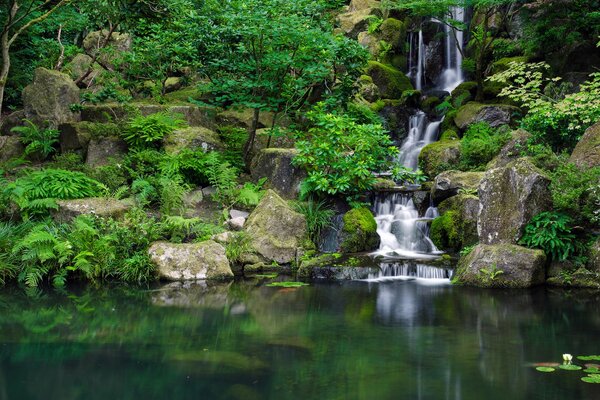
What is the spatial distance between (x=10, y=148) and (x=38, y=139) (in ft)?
2.98

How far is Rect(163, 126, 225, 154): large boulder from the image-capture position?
46.4 feet

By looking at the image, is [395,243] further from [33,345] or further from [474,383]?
[33,345]

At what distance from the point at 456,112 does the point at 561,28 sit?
12.3 ft

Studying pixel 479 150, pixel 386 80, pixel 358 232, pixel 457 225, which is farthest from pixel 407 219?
pixel 386 80

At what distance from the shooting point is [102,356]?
20.0 ft

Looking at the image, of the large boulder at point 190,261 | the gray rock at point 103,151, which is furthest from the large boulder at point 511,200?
the gray rock at point 103,151

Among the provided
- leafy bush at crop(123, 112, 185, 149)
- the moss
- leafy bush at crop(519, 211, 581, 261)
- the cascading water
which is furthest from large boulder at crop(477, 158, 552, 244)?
leafy bush at crop(123, 112, 185, 149)

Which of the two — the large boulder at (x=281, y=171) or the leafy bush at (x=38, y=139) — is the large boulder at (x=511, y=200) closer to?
the large boulder at (x=281, y=171)

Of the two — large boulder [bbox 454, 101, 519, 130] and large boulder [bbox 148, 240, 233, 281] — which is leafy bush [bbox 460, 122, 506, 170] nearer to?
large boulder [bbox 454, 101, 519, 130]

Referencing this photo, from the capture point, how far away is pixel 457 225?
12000 millimetres

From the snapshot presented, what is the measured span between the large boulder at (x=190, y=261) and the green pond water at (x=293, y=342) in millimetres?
546

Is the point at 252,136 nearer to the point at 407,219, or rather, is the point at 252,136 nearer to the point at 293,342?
the point at 407,219

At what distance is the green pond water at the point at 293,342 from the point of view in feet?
16.9

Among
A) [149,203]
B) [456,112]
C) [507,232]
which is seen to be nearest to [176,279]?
[149,203]
